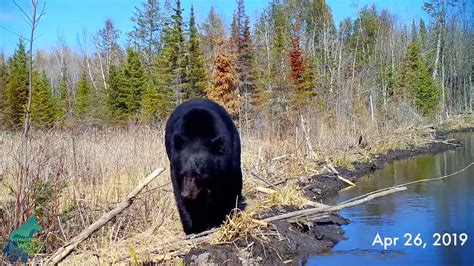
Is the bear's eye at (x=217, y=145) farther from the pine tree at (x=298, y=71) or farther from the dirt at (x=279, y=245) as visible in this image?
the pine tree at (x=298, y=71)

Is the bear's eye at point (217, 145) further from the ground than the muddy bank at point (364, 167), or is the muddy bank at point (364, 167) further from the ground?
the bear's eye at point (217, 145)

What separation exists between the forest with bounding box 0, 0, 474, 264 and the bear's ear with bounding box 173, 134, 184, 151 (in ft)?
3.09

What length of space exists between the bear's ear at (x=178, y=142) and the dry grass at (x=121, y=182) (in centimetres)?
45

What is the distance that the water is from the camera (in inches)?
242

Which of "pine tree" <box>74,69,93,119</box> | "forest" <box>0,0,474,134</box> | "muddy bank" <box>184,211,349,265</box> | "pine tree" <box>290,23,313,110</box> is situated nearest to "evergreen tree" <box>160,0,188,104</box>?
"forest" <box>0,0,474,134</box>

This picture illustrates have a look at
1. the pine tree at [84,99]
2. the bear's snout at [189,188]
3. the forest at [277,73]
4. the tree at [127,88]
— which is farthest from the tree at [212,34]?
the bear's snout at [189,188]

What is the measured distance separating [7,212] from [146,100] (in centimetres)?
1780

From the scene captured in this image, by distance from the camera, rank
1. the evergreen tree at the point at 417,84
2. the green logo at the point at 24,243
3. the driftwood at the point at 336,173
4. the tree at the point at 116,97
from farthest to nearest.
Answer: the tree at the point at 116,97, the evergreen tree at the point at 417,84, the driftwood at the point at 336,173, the green logo at the point at 24,243

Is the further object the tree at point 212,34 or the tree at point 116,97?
the tree at point 116,97

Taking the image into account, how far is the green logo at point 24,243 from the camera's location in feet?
16.1

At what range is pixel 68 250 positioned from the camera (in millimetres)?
4977

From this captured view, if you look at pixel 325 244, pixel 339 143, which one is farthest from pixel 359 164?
pixel 325 244

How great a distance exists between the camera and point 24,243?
5090 mm

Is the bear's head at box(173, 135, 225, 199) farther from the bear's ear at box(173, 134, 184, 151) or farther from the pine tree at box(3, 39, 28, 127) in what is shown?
the pine tree at box(3, 39, 28, 127)
